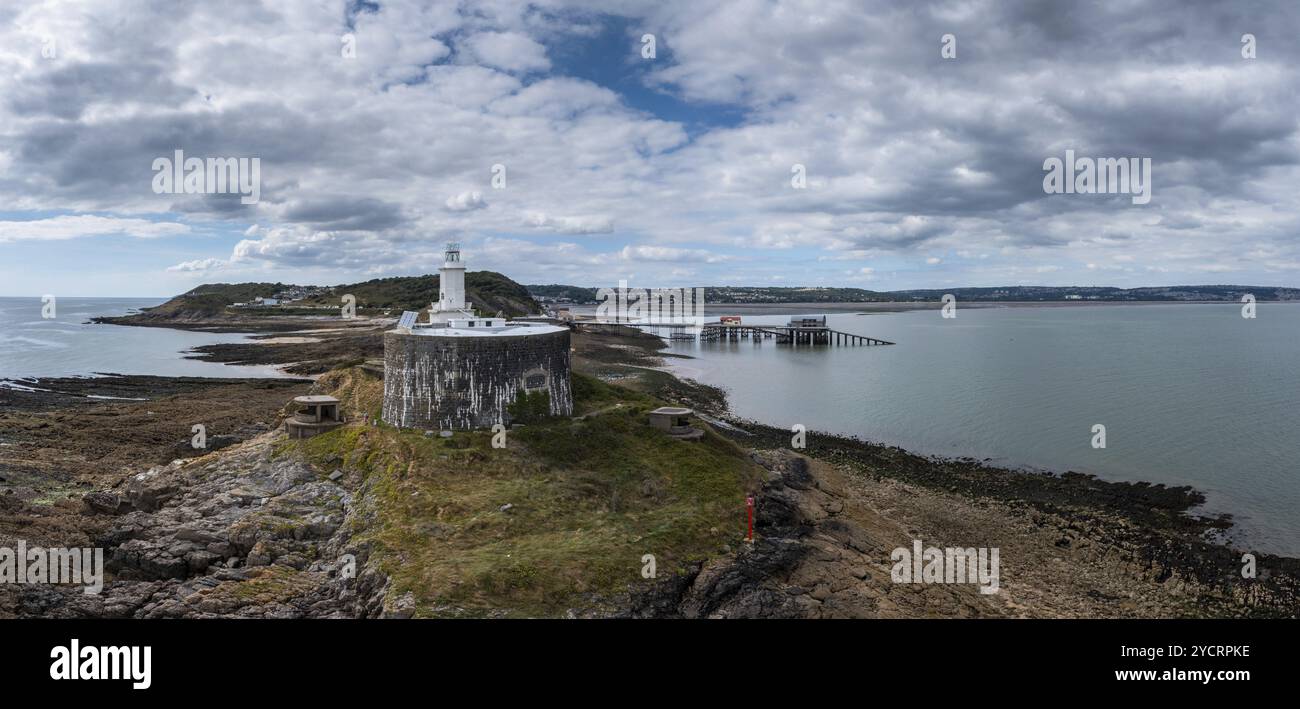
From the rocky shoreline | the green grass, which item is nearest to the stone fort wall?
the green grass

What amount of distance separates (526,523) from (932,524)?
13.8m

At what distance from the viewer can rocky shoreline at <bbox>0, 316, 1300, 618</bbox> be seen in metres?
14.7

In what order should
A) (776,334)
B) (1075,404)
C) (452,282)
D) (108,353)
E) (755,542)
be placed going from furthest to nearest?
(776,334) < (108,353) < (1075,404) < (452,282) < (755,542)

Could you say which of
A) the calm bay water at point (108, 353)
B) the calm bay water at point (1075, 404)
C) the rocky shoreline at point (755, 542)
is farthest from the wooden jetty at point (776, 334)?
the rocky shoreline at point (755, 542)

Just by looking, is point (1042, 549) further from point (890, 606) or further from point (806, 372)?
point (806, 372)

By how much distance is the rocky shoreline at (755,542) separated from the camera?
14.7 m

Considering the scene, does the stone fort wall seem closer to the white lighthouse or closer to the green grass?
the green grass

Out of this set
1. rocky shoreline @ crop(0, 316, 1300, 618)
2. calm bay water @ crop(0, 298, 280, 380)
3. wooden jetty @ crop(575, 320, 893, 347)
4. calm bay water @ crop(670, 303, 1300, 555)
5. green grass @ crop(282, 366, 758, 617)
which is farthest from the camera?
wooden jetty @ crop(575, 320, 893, 347)

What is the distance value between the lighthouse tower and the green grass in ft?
17.5

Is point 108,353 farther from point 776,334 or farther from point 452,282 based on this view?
point 776,334

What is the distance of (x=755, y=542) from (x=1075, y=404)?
36.2m

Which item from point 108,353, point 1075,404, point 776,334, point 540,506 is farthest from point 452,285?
point 776,334

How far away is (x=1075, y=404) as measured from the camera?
4416 centimetres

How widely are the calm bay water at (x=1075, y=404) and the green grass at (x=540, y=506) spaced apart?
17444 millimetres
